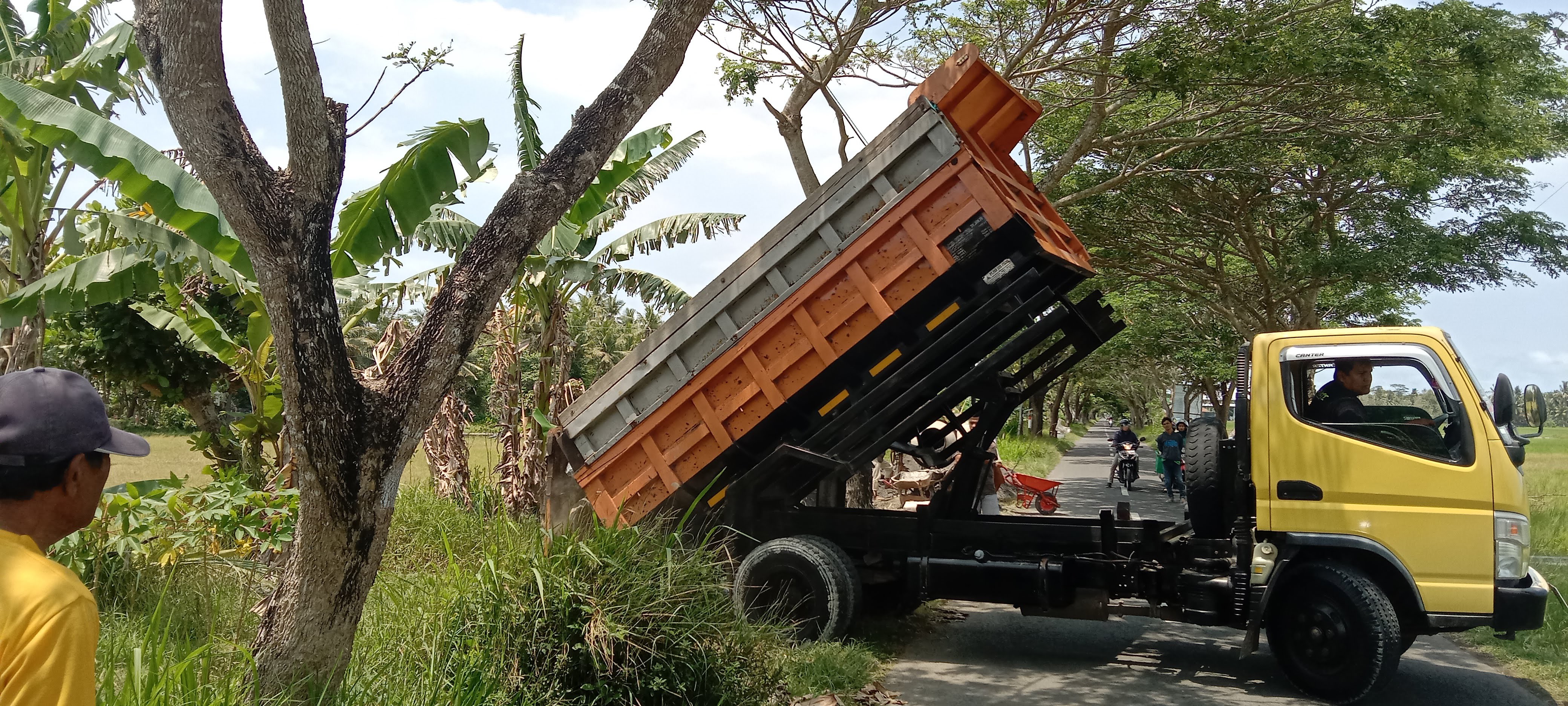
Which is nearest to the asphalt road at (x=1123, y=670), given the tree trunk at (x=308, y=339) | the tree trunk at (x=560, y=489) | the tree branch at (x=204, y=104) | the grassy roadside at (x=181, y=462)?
the tree trunk at (x=560, y=489)

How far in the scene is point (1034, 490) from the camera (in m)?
15.0

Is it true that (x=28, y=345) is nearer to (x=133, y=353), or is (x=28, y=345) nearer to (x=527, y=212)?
(x=133, y=353)

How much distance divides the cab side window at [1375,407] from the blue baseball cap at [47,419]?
6160 mm

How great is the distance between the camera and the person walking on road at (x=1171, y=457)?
778 inches

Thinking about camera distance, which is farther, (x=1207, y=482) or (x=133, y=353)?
(x=133, y=353)

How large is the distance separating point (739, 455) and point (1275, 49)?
26.3 feet

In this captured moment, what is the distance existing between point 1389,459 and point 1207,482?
3.38 ft

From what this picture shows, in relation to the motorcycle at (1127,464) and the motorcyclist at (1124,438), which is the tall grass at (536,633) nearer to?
the motorcycle at (1127,464)

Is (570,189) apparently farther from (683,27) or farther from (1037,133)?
(1037,133)

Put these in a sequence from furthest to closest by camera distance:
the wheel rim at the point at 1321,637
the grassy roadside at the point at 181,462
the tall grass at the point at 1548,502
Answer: the tall grass at the point at 1548,502
the grassy roadside at the point at 181,462
the wheel rim at the point at 1321,637

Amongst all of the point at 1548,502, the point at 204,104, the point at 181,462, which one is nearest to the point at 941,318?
the point at 204,104

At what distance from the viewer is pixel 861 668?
6402 mm

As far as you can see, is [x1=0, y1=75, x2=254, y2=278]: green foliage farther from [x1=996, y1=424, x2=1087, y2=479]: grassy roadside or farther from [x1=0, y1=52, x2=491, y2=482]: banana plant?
[x1=996, y1=424, x2=1087, y2=479]: grassy roadside

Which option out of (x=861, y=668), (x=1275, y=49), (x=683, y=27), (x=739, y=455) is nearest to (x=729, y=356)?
(x=739, y=455)
